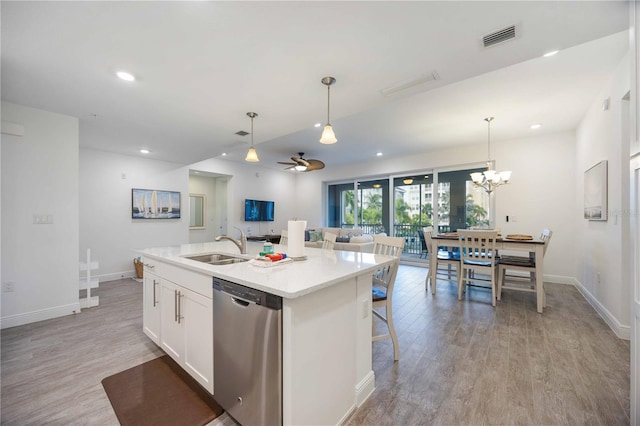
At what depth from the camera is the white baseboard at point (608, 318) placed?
2520mm

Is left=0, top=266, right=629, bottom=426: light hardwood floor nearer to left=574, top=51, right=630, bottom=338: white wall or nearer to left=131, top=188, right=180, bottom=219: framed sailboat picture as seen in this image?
left=574, top=51, right=630, bottom=338: white wall

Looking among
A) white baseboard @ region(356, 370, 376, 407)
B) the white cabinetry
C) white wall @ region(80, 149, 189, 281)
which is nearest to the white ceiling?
white wall @ region(80, 149, 189, 281)

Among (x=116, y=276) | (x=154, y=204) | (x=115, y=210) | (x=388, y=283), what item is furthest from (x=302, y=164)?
(x=116, y=276)

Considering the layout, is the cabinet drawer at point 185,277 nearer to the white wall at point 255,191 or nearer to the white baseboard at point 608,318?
the white baseboard at point 608,318

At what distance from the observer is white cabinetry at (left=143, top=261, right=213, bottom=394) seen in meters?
1.70

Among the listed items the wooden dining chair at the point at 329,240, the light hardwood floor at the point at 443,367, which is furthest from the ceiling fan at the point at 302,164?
the light hardwood floor at the point at 443,367

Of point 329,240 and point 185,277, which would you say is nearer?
point 185,277

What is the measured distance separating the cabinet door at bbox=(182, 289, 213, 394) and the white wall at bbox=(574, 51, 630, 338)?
387 centimetres

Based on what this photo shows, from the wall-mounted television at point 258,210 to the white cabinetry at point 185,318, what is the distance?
4770 mm

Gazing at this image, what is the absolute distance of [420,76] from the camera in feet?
7.39

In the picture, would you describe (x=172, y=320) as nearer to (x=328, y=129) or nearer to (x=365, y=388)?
(x=365, y=388)

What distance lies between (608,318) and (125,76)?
18.3 ft

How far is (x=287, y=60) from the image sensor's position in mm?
2066

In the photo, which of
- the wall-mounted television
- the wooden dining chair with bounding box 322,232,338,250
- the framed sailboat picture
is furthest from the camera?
the wall-mounted television
